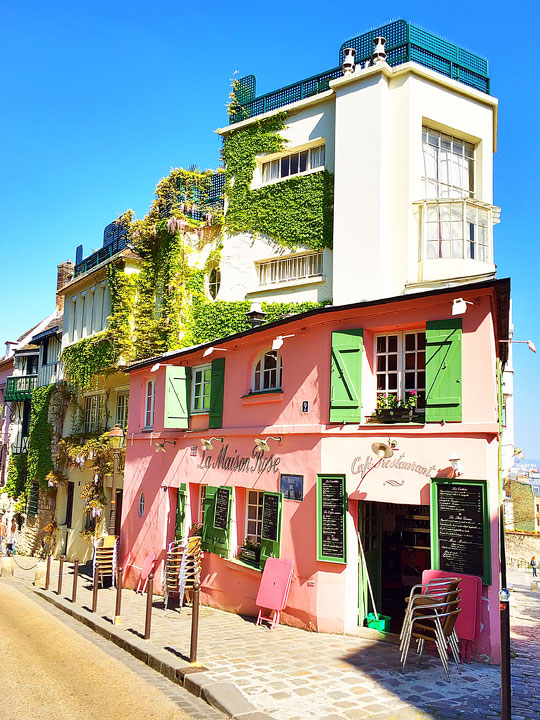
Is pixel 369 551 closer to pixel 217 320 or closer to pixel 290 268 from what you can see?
pixel 290 268

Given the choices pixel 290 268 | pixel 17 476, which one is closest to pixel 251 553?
pixel 290 268

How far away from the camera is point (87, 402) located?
2620cm

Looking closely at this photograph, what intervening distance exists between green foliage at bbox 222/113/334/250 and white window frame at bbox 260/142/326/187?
0.87 ft

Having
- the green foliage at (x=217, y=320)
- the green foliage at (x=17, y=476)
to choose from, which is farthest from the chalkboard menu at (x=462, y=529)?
the green foliage at (x=17, y=476)

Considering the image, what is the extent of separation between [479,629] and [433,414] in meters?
2.99

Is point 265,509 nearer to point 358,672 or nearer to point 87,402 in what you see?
point 358,672

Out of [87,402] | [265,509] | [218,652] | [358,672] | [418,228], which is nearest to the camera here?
[358,672]

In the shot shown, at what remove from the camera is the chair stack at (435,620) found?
797cm

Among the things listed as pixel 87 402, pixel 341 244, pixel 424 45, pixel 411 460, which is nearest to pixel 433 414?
pixel 411 460

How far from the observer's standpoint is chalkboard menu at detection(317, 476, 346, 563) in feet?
33.7

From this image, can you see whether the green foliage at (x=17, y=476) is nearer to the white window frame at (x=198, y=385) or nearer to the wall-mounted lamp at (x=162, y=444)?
the wall-mounted lamp at (x=162, y=444)

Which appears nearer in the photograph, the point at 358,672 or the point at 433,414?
the point at 358,672

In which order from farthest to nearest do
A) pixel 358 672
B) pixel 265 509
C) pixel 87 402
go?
pixel 87 402 < pixel 265 509 < pixel 358 672

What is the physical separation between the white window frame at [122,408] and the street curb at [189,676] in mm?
11826
